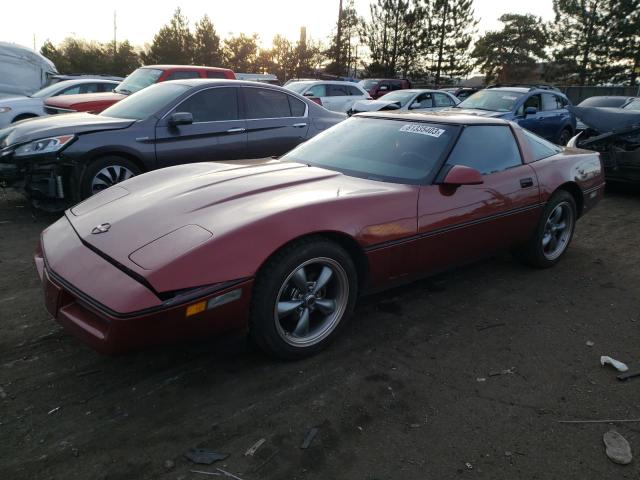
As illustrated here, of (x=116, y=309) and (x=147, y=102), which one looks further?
(x=147, y=102)

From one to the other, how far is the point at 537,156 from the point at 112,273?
11.6 feet

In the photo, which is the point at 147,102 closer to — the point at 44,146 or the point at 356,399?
the point at 44,146

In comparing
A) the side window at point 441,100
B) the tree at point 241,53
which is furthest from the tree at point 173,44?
the side window at point 441,100

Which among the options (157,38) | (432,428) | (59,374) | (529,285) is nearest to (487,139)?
(529,285)

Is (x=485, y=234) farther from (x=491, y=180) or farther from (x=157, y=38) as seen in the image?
(x=157, y=38)

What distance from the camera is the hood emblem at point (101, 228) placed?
8.41 feet

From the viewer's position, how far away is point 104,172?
516 centimetres

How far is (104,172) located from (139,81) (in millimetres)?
4414

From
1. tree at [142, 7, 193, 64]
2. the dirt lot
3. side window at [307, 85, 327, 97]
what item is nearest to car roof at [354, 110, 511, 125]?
the dirt lot

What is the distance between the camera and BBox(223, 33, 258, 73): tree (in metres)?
43.6

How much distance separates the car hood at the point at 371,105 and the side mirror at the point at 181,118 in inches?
337

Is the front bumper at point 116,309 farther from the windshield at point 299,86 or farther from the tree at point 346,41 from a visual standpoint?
the tree at point 346,41

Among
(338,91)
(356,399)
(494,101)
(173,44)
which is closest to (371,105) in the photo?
(338,91)

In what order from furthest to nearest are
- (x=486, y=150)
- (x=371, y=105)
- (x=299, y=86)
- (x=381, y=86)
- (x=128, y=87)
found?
(x=381, y=86) < (x=299, y=86) < (x=371, y=105) < (x=128, y=87) < (x=486, y=150)
